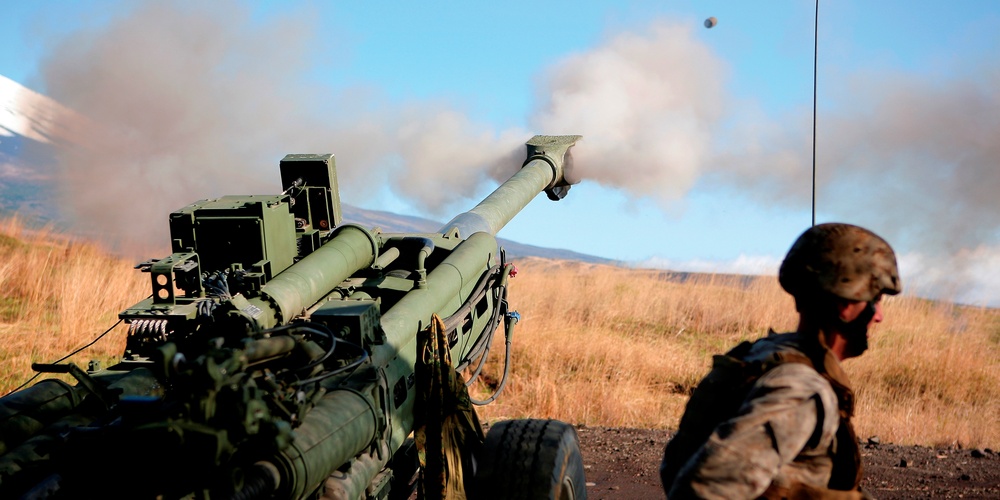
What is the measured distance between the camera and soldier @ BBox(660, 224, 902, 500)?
7.68ft

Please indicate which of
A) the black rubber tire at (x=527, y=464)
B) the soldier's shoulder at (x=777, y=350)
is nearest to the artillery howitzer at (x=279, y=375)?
the black rubber tire at (x=527, y=464)

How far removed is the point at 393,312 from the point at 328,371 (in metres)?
0.97

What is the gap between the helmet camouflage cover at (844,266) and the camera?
2561 mm

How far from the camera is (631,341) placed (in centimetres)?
1170

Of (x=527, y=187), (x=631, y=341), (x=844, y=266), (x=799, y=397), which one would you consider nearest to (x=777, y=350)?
(x=799, y=397)

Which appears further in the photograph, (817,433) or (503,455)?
(503,455)

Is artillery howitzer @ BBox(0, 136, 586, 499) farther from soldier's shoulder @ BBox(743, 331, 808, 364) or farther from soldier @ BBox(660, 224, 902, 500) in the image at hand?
soldier's shoulder @ BBox(743, 331, 808, 364)

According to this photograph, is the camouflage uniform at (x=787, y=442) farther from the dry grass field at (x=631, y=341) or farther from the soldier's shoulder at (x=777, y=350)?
the dry grass field at (x=631, y=341)

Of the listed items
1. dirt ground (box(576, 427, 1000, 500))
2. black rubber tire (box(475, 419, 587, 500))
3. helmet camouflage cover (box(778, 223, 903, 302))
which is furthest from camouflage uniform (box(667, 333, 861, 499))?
Result: dirt ground (box(576, 427, 1000, 500))

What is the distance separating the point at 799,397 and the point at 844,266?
1.37 feet

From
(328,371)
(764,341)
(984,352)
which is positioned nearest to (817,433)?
(764,341)

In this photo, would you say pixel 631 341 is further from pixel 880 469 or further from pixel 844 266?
pixel 844 266

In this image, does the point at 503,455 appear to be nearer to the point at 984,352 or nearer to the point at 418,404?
the point at 418,404

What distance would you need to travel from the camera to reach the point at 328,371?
4.00m
